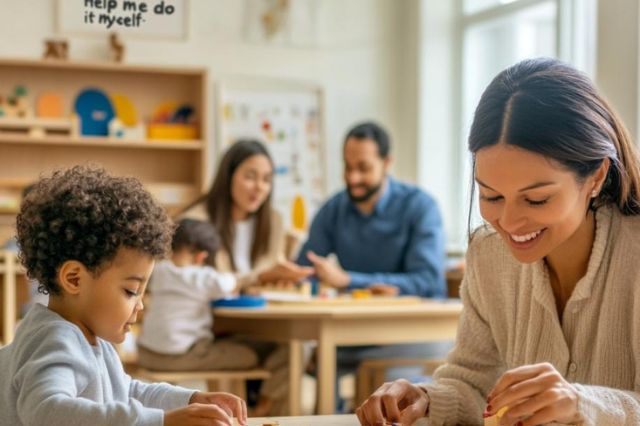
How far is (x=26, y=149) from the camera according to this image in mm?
5707

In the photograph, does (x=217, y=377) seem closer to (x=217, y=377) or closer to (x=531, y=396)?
(x=217, y=377)

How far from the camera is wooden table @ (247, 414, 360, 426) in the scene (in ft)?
4.50

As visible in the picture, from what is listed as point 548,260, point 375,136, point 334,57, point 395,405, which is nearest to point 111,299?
point 395,405

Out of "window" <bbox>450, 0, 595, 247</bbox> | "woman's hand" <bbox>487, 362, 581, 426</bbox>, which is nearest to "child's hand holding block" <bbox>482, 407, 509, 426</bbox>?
"woman's hand" <bbox>487, 362, 581, 426</bbox>

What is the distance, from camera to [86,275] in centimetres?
128

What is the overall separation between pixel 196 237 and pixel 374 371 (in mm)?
852

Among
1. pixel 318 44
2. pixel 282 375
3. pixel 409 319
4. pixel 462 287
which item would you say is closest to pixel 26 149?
pixel 318 44

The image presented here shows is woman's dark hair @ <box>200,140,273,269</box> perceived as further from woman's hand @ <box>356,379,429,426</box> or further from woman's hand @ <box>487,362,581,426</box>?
woman's hand @ <box>487,362,581,426</box>

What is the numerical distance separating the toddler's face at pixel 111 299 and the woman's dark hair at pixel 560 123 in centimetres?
A: 53

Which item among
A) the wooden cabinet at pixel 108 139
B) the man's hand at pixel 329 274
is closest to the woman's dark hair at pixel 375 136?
the man's hand at pixel 329 274

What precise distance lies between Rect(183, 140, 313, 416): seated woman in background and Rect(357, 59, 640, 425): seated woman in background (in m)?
2.28

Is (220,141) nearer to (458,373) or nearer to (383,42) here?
(383,42)

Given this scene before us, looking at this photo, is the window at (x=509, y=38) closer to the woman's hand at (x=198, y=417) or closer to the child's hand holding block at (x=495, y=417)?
the child's hand holding block at (x=495, y=417)

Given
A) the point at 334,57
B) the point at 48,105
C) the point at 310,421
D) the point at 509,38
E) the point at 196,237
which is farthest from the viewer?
the point at 334,57
